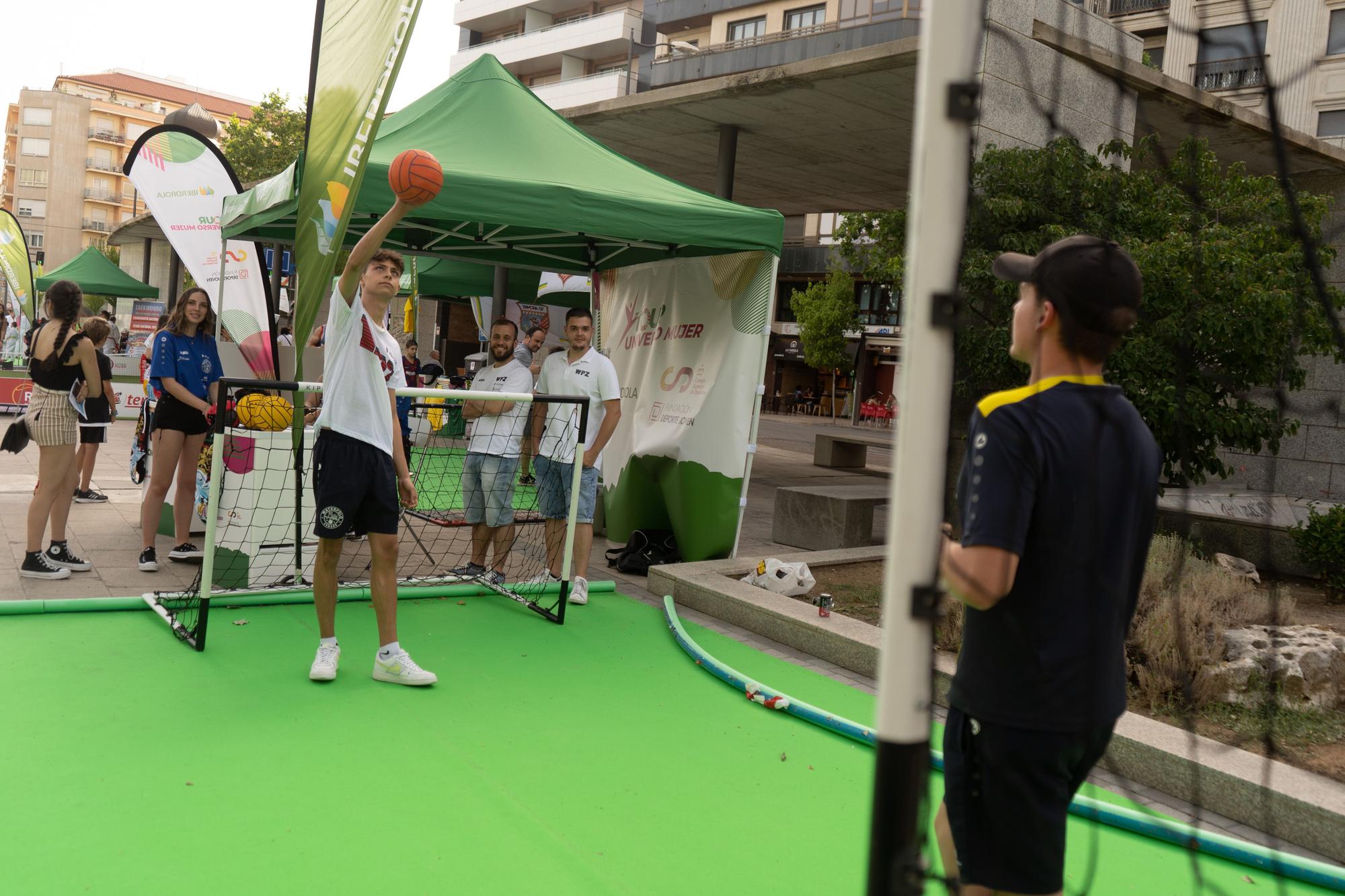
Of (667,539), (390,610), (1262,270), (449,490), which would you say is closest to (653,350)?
(667,539)

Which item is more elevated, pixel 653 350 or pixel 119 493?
pixel 653 350

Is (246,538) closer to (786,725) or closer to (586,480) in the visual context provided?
(586,480)

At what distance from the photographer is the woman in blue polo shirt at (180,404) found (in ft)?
21.8

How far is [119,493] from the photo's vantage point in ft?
32.2

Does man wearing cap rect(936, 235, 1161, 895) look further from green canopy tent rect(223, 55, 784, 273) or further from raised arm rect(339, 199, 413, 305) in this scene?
green canopy tent rect(223, 55, 784, 273)

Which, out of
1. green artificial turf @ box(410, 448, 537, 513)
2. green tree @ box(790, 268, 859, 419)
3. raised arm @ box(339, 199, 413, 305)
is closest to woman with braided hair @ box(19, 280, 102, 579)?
raised arm @ box(339, 199, 413, 305)

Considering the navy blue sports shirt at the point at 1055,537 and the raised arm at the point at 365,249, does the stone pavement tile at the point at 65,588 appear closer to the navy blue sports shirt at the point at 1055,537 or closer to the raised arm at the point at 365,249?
the raised arm at the point at 365,249

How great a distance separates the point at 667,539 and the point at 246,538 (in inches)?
122

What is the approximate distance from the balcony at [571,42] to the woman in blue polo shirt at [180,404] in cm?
4244

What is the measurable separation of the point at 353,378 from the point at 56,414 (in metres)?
2.74

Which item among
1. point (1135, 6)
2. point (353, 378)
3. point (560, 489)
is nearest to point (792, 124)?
point (560, 489)

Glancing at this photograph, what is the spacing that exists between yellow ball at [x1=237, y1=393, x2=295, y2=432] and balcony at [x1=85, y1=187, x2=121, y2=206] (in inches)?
4440

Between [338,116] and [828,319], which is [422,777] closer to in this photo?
[338,116]

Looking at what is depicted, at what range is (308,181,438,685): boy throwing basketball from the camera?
4465 millimetres
